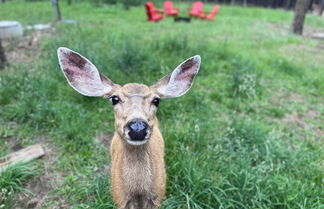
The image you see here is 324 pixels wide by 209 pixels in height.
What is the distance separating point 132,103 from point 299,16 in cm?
880

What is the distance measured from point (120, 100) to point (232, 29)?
8.45 m

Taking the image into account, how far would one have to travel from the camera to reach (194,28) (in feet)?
33.5

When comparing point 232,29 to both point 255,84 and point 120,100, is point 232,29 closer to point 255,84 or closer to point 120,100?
point 255,84

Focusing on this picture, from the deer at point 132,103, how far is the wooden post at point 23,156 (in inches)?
54.0

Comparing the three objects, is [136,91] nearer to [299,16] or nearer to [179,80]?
[179,80]

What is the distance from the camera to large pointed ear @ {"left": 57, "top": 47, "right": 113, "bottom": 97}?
7.86 ft

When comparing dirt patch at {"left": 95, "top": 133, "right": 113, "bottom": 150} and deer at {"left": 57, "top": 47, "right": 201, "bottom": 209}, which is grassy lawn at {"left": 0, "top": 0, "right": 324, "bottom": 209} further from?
deer at {"left": 57, "top": 47, "right": 201, "bottom": 209}

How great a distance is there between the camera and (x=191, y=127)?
157 inches

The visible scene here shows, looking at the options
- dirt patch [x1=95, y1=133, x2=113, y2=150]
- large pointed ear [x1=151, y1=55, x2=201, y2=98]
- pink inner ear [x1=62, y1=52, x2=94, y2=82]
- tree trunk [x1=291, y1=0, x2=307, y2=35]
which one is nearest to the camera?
pink inner ear [x1=62, y1=52, x2=94, y2=82]

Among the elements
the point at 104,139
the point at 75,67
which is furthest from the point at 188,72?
the point at 104,139

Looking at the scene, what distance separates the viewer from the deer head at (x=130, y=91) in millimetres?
2057

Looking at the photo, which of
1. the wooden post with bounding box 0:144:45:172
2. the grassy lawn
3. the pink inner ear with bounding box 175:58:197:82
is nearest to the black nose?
the pink inner ear with bounding box 175:58:197:82

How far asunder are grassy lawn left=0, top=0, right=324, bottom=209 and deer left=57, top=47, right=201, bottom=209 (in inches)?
19.0

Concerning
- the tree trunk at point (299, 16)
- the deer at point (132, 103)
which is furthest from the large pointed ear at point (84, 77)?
the tree trunk at point (299, 16)
